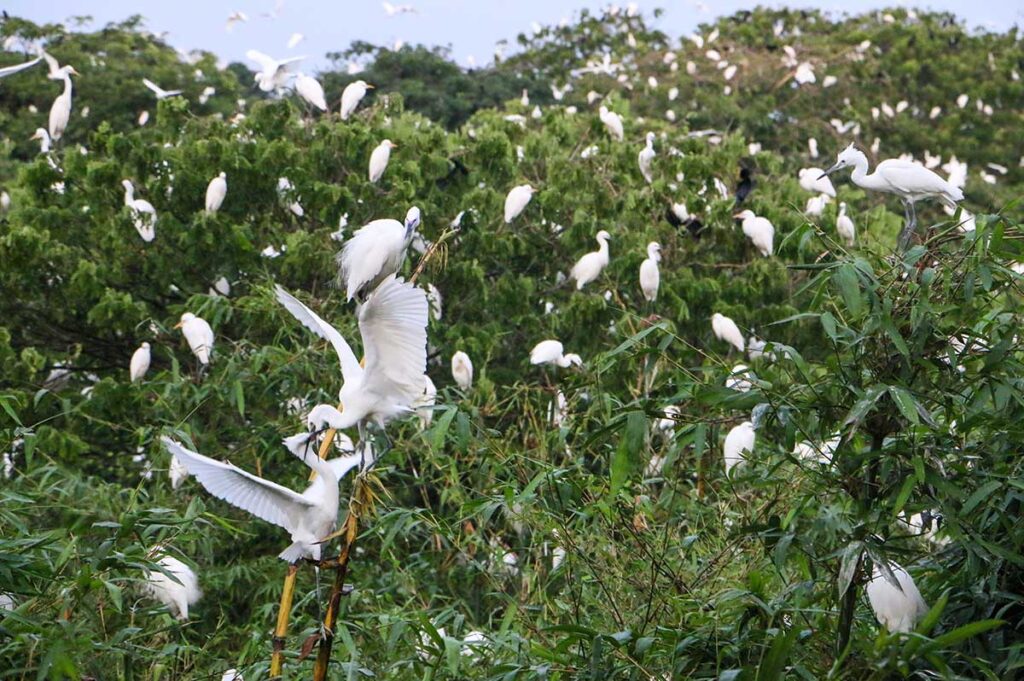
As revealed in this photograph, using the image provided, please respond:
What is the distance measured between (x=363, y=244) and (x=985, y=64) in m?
15.5

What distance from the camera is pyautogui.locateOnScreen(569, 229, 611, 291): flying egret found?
707 cm

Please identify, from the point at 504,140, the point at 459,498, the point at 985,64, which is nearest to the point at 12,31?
the point at 504,140

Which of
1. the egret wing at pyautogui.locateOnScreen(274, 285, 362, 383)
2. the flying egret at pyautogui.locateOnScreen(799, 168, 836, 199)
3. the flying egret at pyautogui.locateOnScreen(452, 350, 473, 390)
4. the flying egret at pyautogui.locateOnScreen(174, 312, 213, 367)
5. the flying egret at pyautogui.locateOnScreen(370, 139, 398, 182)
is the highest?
the egret wing at pyautogui.locateOnScreen(274, 285, 362, 383)

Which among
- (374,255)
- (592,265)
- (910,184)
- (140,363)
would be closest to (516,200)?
(592,265)

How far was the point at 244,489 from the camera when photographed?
250 centimetres

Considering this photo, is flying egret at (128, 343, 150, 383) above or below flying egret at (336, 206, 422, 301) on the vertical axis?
below

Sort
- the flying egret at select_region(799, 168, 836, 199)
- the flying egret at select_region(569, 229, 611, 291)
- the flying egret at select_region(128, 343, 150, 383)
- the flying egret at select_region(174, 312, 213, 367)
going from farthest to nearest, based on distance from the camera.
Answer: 1. the flying egret at select_region(799, 168, 836, 199)
2. the flying egret at select_region(569, 229, 611, 291)
3. the flying egret at select_region(128, 343, 150, 383)
4. the flying egret at select_region(174, 312, 213, 367)

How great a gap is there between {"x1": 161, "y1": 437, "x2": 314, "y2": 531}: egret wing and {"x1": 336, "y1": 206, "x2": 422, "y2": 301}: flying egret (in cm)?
68

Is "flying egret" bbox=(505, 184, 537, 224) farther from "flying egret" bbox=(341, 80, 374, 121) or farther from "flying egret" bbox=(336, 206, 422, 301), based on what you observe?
"flying egret" bbox=(336, 206, 422, 301)

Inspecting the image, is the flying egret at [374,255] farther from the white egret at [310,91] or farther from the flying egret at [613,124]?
the flying egret at [613,124]

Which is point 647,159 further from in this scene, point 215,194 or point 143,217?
point 143,217

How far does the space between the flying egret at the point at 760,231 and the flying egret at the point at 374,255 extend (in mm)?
4483

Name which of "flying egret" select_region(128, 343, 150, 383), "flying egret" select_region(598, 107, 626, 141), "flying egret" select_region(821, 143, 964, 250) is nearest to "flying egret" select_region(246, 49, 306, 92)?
"flying egret" select_region(598, 107, 626, 141)

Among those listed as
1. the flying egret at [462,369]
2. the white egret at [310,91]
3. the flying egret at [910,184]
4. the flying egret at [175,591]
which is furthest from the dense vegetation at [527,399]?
the white egret at [310,91]
